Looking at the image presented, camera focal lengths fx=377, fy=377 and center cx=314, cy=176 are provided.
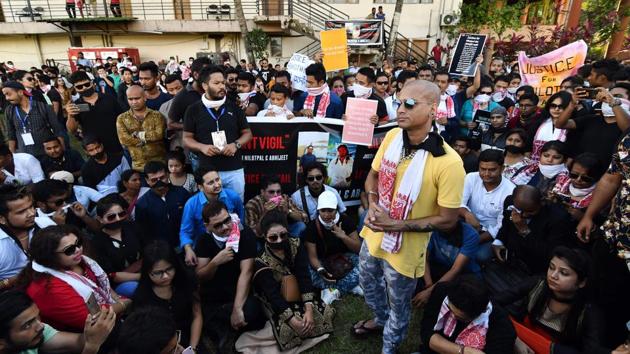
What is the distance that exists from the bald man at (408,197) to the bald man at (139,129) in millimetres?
3001

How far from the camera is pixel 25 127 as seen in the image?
541 centimetres

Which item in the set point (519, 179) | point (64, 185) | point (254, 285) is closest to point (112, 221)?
point (64, 185)

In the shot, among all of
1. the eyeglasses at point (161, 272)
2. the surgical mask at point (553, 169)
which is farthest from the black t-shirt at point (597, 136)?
the eyeglasses at point (161, 272)

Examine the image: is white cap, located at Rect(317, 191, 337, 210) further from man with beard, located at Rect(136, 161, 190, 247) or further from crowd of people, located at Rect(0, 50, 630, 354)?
man with beard, located at Rect(136, 161, 190, 247)

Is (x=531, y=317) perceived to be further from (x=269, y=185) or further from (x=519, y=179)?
(x=269, y=185)

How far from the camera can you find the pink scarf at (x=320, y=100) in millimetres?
5542

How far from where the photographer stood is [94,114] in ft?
17.0

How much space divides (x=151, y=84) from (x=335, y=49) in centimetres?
329

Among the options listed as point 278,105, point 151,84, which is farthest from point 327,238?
point 151,84

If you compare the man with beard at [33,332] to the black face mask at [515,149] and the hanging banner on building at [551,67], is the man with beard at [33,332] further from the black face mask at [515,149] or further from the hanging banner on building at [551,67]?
the hanging banner on building at [551,67]

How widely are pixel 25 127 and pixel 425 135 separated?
18.7 feet

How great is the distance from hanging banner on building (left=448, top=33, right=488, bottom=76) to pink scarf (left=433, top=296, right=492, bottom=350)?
17.4ft

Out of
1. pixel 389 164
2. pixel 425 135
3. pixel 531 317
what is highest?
pixel 425 135

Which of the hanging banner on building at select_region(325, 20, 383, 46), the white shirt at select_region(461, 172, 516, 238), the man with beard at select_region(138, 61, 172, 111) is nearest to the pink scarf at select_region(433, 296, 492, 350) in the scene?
the white shirt at select_region(461, 172, 516, 238)
